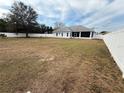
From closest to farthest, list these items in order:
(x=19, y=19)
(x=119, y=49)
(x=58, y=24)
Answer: (x=119, y=49) → (x=19, y=19) → (x=58, y=24)

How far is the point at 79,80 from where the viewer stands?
399 cm

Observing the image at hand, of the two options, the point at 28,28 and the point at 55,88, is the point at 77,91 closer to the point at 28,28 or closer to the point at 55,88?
the point at 55,88

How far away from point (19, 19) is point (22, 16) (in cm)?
131

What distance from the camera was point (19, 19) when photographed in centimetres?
3203

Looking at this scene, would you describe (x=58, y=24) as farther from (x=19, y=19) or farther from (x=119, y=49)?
(x=119, y=49)

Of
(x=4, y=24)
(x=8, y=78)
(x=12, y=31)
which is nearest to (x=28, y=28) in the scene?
(x=12, y=31)

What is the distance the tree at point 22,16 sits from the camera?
3166 cm

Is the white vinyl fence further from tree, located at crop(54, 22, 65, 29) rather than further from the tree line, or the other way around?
tree, located at crop(54, 22, 65, 29)

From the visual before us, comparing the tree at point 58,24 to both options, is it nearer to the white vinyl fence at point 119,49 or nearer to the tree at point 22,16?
the tree at point 22,16

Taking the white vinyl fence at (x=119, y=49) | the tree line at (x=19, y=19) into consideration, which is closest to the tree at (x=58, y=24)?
the tree line at (x=19, y=19)

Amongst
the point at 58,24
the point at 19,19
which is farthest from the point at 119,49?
the point at 58,24

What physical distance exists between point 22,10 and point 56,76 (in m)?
33.0

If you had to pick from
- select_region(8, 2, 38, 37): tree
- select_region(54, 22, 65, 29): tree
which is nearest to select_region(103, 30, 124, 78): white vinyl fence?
select_region(8, 2, 38, 37): tree

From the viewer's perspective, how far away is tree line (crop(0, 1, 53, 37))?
1243 inches
